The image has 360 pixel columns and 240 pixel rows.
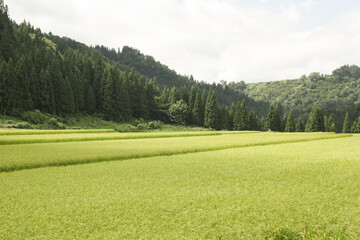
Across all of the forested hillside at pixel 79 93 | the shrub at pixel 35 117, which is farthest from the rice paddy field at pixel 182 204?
the forested hillside at pixel 79 93

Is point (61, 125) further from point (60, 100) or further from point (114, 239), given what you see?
point (114, 239)

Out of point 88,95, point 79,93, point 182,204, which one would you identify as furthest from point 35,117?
point 182,204

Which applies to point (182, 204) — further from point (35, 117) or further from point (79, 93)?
point (79, 93)

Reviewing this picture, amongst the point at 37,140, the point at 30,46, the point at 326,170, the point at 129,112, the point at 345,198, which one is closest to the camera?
the point at 345,198

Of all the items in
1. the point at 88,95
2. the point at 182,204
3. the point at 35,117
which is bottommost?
the point at 182,204

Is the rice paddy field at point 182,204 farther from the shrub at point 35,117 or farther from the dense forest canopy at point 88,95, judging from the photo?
the dense forest canopy at point 88,95

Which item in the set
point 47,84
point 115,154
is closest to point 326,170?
point 115,154

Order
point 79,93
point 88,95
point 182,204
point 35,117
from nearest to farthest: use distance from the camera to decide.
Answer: point 182,204 → point 35,117 → point 79,93 → point 88,95

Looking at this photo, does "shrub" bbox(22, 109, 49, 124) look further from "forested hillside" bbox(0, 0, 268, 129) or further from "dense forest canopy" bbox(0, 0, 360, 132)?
"dense forest canopy" bbox(0, 0, 360, 132)

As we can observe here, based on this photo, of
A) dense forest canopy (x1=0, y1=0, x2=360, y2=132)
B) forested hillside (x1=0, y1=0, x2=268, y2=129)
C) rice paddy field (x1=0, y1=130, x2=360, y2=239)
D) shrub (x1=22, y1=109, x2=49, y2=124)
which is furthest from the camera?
dense forest canopy (x1=0, y1=0, x2=360, y2=132)

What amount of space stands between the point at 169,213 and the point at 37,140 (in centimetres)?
1954

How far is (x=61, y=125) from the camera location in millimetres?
45594

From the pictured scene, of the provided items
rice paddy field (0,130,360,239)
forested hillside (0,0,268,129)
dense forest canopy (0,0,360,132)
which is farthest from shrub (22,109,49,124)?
rice paddy field (0,130,360,239)

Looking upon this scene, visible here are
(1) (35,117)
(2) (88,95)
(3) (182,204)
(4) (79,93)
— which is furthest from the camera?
(2) (88,95)
